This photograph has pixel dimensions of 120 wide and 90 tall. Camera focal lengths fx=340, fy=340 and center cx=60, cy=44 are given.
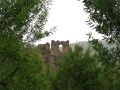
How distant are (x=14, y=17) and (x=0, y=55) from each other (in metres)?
1.97

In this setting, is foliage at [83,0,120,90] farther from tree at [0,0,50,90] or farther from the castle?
the castle

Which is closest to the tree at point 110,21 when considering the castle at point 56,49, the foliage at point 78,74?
the foliage at point 78,74

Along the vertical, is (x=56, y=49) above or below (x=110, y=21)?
above

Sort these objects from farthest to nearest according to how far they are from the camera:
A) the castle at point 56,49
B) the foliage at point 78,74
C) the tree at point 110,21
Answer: the castle at point 56,49, the foliage at point 78,74, the tree at point 110,21

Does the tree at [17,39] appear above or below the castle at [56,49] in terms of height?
below

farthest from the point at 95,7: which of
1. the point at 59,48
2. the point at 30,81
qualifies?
the point at 59,48

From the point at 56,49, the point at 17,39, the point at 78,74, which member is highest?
the point at 56,49

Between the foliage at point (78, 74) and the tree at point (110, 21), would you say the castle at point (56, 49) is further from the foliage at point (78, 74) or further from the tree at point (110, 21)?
the tree at point (110, 21)

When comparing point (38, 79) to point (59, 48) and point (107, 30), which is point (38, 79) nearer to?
point (107, 30)

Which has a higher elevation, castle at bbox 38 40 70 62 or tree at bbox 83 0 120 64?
castle at bbox 38 40 70 62

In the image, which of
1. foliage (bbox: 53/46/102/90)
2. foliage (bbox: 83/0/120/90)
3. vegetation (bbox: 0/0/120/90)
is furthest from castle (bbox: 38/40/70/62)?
foliage (bbox: 83/0/120/90)

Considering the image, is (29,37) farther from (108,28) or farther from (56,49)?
(56,49)

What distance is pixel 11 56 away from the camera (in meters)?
16.2

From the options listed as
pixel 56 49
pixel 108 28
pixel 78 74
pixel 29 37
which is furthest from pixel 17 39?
pixel 56 49
